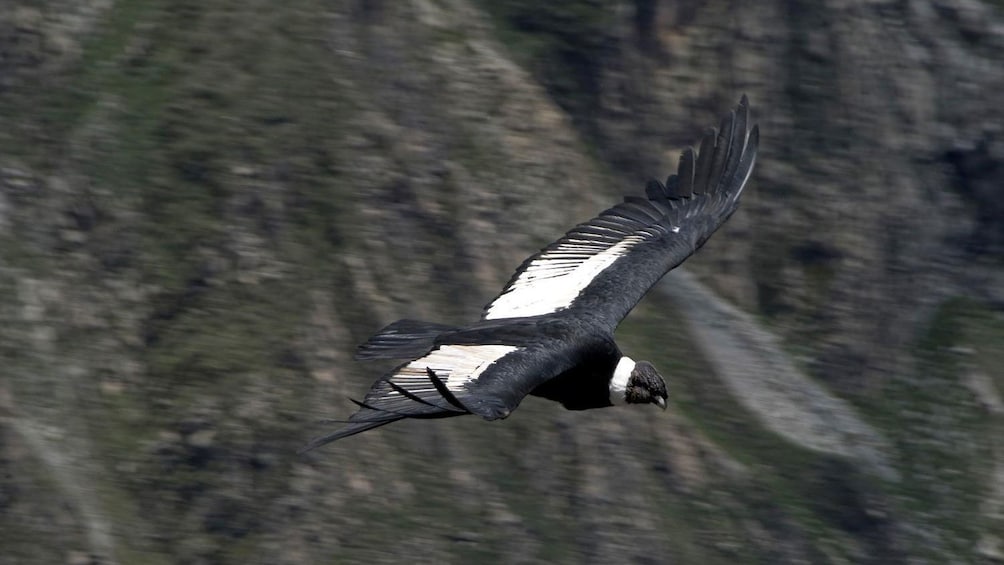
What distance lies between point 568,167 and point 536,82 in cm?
541

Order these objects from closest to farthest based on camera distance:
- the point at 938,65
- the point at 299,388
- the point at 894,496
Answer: the point at 299,388, the point at 894,496, the point at 938,65

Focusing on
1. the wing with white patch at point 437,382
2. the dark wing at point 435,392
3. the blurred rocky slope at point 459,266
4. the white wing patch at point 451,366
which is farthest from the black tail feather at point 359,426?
the blurred rocky slope at point 459,266

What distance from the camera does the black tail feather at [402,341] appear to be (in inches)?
952

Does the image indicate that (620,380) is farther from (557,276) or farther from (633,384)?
(557,276)

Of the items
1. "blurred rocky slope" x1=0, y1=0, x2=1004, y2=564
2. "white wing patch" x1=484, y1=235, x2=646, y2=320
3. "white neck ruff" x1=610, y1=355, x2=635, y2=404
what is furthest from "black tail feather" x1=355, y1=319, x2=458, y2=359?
"blurred rocky slope" x1=0, y1=0, x2=1004, y2=564

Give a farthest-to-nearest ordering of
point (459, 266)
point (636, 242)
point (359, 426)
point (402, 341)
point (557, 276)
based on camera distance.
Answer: point (459, 266), point (636, 242), point (557, 276), point (402, 341), point (359, 426)

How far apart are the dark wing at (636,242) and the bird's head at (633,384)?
3.30 feet

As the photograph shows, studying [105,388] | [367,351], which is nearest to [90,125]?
[105,388]

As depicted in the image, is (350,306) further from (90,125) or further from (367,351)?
(367,351)

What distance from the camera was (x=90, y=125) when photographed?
83375 millimetres

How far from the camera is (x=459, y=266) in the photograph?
84.1m

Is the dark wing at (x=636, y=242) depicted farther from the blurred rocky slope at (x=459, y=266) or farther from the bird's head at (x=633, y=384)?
the blurred rocky slope at (x=459, y=266)

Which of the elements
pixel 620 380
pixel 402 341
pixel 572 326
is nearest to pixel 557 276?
pixel 572 326

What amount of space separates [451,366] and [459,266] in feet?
200
